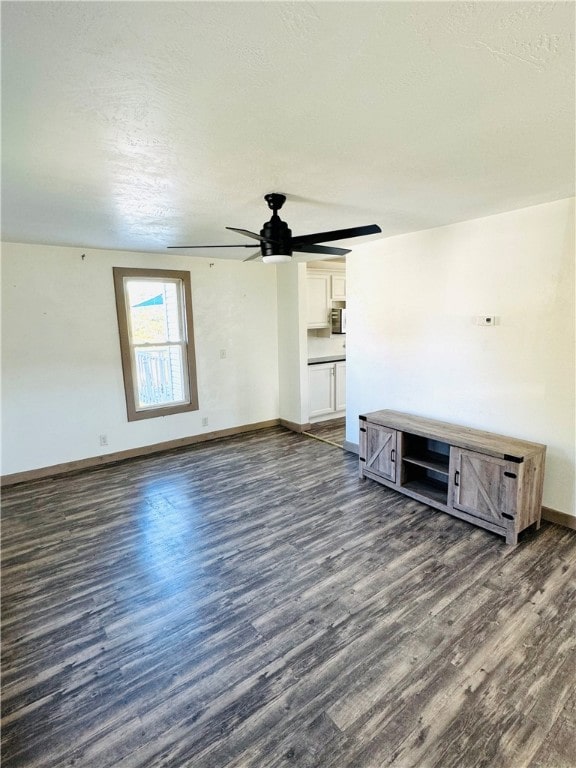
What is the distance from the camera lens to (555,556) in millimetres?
2650

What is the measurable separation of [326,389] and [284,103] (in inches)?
185

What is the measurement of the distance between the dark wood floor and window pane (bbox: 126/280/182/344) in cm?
218

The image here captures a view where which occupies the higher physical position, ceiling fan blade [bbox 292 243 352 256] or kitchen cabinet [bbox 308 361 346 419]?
ceiling fan blade [bbox 292 243 352 256]

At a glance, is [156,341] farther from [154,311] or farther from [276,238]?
[276,238]

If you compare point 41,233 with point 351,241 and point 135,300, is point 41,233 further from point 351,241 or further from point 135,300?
point 351,241

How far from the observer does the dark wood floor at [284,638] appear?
60.4 inches

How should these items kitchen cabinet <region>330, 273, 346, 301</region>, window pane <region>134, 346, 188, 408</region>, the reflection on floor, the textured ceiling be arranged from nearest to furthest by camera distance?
the textured ceiling < window pane <region>134, 346, 188, 408</region> < the reflection on floor < kitchen cabinet <region>330, 273, 346, 301</region>

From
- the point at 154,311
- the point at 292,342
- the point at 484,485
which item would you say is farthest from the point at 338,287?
the point at 484,485

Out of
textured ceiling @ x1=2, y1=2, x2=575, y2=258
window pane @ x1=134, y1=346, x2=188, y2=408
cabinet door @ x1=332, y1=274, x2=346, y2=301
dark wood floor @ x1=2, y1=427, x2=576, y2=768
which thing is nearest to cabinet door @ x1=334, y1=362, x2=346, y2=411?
cabinet door @ x1=332, y1=274, x2=346, y2=301

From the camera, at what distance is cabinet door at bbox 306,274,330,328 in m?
5.68

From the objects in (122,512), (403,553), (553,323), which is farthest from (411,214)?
(122,512)

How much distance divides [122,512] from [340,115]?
3.39 metres

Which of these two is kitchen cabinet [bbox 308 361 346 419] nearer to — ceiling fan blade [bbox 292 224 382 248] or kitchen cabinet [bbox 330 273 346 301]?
kitchen cabinet [bbox 330 273 346 301]

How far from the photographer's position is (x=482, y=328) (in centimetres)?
330
